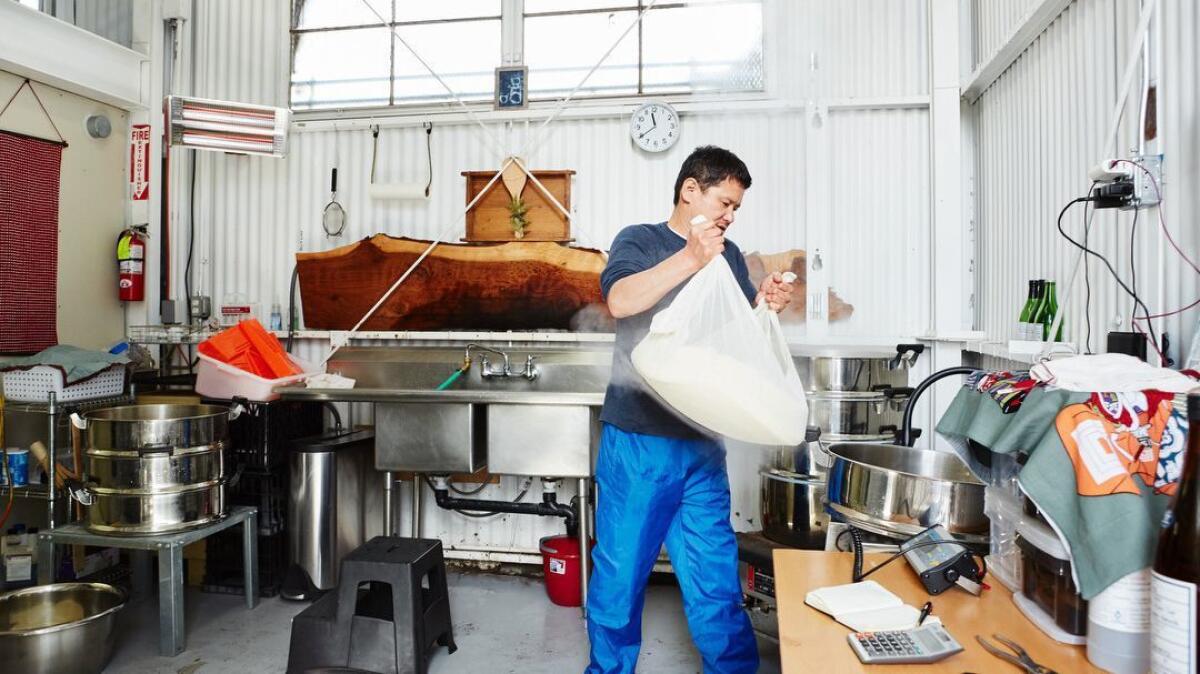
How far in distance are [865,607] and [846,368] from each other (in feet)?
4.85

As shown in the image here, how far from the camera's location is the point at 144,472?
2607 millimetres

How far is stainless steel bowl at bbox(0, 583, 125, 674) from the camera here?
7.09 feet

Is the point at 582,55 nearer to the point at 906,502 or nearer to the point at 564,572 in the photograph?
the point at 564,572

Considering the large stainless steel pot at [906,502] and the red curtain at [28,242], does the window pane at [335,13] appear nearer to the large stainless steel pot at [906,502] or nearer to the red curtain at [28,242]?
the red curtain at [28,242]

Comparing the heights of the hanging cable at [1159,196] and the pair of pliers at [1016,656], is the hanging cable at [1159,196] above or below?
above

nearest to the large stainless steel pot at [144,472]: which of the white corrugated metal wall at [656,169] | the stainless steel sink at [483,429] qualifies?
the stainless steel sink at [483,429]

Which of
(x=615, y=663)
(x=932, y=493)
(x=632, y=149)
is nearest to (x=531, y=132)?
(x=632, y=149)

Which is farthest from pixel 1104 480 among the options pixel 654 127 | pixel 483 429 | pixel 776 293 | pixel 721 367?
pixel 654 127

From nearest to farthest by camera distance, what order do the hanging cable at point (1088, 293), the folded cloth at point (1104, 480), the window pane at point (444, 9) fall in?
the folded cloth at point (1104, 480), the hanging cable at point (1088, 293), the window pane at point (444, 9)

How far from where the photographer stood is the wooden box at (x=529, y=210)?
11.6 ft

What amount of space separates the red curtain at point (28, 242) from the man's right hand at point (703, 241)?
11.7 feet

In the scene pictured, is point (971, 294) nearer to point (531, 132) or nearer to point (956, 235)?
point (956, 235)

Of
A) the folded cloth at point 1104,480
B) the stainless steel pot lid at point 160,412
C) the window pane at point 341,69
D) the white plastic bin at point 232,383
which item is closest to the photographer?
the folded cloth at point 1104,480

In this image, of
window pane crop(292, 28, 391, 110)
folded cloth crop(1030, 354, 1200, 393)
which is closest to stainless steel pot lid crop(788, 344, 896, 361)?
folded cloth crop(1030, 354, 1200, 393)
